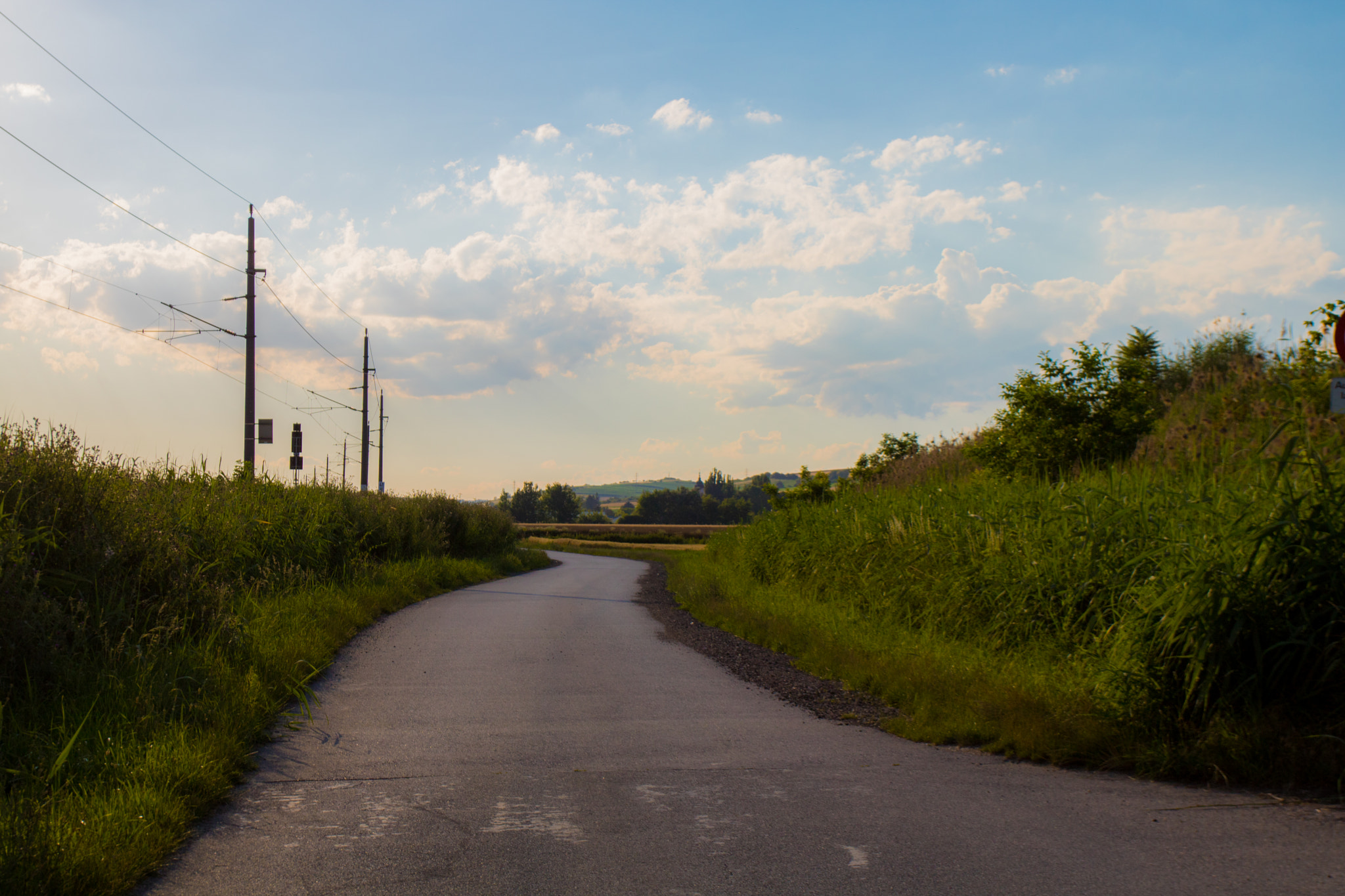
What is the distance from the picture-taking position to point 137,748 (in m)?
5.40

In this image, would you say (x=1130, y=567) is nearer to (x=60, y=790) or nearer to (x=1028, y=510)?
(x=1028, y=510)

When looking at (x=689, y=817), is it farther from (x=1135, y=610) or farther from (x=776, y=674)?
(x=776, y=674)

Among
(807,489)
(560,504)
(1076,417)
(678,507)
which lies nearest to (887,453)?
(807,489)

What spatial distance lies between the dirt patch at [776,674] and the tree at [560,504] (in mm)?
152157

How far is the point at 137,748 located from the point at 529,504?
169 meters

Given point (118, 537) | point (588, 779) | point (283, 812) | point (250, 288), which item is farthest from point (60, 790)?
point (250, 288)

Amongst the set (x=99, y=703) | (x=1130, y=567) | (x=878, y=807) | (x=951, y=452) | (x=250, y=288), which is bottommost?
(x=878, y=807)

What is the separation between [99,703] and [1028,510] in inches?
388

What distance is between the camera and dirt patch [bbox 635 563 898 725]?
7.77 metres

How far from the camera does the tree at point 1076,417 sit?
17.0 m

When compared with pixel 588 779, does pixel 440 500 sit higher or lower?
higher

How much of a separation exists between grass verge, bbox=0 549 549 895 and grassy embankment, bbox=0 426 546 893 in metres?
0.01

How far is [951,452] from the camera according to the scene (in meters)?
25.3

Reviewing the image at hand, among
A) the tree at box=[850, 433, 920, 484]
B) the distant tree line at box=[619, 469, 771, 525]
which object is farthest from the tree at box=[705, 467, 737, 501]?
the tree at box=[850, 433, 920, 484]
